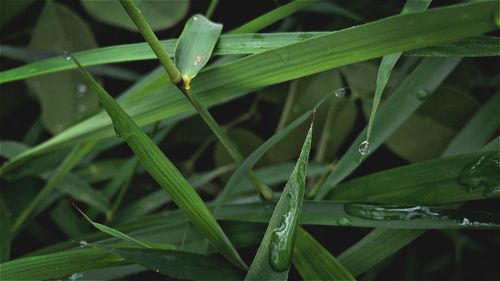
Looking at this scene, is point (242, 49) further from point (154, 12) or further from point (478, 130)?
point (478, 130)

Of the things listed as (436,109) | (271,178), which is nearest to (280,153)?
(271,178)

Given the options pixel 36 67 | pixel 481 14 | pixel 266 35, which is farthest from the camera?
pixel 36 67

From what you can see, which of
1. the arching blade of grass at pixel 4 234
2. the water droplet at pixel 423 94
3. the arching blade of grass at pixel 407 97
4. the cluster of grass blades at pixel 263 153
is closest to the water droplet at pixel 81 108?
the cluster of grass blades at pixel 263 153

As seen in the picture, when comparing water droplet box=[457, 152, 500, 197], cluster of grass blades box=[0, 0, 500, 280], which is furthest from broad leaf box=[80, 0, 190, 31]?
water droplet box=[457, 152, 500, 197]

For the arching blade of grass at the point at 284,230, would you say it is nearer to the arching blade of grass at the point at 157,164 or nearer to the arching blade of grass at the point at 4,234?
the arching blade of grass at the point at 157,164

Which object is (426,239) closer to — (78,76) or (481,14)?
(481,14)

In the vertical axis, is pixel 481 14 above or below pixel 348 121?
below

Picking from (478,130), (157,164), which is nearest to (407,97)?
(478,130)
